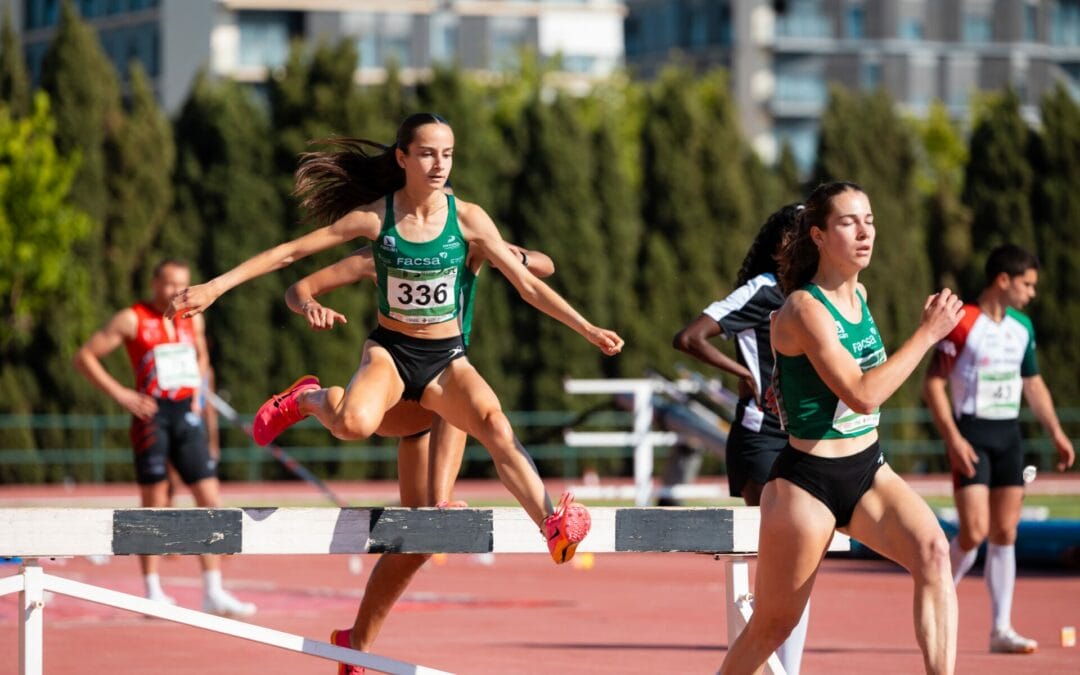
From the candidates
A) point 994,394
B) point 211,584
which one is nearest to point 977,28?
point 994,394

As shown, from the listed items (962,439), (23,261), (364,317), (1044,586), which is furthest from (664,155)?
(962,439)

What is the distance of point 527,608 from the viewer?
13469 mm

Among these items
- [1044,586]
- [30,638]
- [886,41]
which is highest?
[886,41]

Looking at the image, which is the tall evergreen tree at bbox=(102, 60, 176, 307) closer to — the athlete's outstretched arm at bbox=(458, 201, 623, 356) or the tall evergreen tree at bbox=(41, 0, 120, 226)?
the tall evergreen tree at bbox=(41, 0, 120, 226)

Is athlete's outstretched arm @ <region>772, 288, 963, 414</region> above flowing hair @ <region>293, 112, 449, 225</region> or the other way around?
the other way around

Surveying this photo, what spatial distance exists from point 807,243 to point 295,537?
6.89ft

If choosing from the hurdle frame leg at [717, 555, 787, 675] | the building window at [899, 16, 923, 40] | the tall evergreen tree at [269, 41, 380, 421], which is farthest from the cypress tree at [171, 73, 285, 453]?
the building window at [899, 16, 923, 40]

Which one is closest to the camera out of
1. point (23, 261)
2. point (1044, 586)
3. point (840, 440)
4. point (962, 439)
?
point (840, 440)

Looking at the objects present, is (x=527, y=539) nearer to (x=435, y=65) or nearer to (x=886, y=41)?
(x=435, y=65)

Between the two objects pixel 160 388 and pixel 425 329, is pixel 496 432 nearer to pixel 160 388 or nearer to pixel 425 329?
pixel 425 329

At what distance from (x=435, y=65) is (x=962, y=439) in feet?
82.4

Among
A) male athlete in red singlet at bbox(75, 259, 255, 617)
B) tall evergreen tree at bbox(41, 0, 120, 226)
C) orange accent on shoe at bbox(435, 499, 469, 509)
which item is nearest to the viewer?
orange accent on shoe at bbox(435, 499, 469, 509)

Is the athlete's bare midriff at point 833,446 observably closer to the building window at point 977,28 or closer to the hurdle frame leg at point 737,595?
the hurdle frame leg at point 737,595

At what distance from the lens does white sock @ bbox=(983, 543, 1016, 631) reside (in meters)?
10.5
